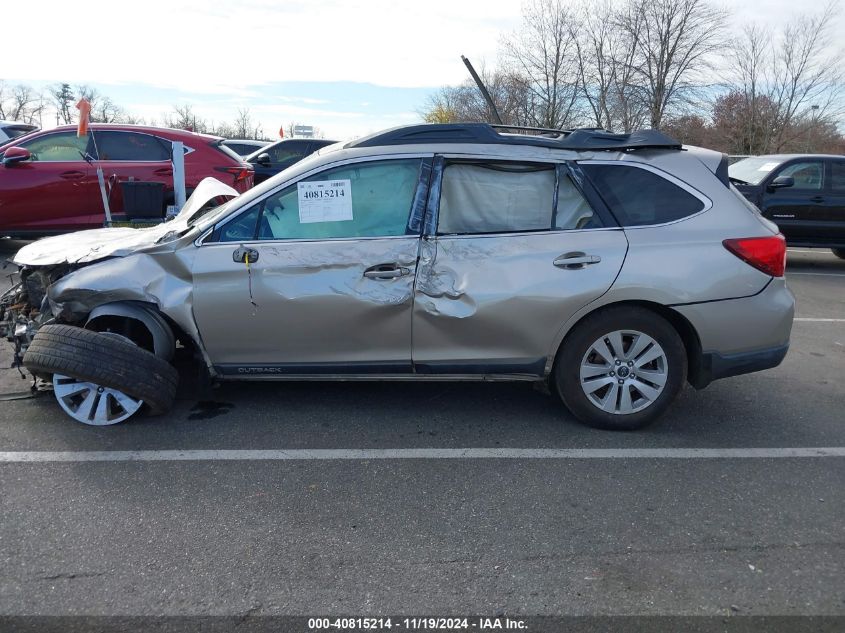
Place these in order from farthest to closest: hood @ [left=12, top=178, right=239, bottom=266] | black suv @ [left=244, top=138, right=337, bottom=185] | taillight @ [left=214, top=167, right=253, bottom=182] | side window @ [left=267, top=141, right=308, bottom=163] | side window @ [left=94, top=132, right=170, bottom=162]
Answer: side window @ [left=267, top=141, right=308, bottom=163] < black suv @ [left=244, top=138, right=337, bottom=185] < taillight @ [left=214, top=167, right=253, bottom=182] < side window @ [left=94, top=132, right=170, bottom=162] < hood @ [left=12, top=178, right=239, bottom=266]

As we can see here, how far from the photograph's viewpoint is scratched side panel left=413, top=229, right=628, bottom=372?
12.7ft

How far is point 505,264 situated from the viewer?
12.8ft

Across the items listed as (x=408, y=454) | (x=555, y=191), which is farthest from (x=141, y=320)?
(x=555, y=191)

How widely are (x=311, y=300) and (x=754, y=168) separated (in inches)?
381

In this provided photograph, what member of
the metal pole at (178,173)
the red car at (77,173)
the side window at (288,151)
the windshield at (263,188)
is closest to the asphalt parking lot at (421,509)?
the windshield at (263,188)

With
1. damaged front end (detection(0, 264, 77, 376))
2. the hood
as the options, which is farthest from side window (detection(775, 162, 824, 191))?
damaged front end (detection(0, 264, 77, 376))

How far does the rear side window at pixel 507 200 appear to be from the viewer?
4.01m

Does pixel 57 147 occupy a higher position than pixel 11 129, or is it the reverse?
pixel 11 129

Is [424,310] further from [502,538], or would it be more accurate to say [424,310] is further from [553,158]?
[502,538]

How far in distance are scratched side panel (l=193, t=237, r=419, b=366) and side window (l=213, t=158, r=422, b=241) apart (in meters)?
0.09

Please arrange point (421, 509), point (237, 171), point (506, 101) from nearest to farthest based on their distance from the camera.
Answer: point (421, 509) < point (237, 171) < point (506, 101)

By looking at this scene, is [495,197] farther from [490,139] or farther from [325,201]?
[325,201]

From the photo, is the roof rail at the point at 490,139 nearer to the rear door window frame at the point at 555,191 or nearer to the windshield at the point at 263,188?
the rear door window frame at the point at 555,191

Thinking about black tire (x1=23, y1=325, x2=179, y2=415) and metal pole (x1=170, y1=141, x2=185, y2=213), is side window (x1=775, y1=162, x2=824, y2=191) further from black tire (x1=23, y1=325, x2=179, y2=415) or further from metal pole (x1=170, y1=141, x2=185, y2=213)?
black tire (x1=23, y1=325, x2=179, y2=415)
